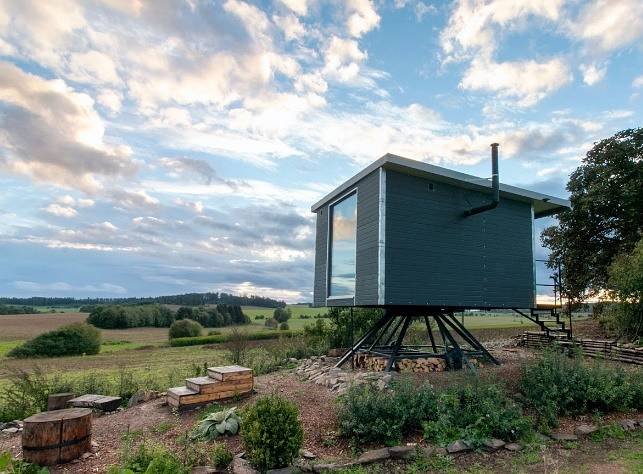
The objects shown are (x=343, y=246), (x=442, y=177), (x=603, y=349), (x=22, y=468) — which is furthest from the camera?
(x=603, y=349)

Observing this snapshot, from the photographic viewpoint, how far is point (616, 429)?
662 centimetres

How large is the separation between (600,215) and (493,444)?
16.6 meters

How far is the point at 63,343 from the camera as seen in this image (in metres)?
23.2

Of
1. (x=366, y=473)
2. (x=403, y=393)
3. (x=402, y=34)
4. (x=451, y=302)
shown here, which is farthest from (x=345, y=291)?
(x=402, y=34)

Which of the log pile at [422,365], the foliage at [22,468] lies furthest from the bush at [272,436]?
the log pile at [422,365]

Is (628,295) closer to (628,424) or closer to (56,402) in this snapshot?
(628,424)

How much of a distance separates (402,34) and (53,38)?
7429 millimetres

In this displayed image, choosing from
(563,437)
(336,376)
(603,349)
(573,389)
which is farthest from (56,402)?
(603,349)

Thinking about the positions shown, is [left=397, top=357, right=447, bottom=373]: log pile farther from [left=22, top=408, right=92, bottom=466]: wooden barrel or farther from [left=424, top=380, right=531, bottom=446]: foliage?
[left=22, top=408, right=92, bottom=466]: wooden barrel

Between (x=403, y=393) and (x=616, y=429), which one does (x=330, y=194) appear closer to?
(x=403, y=393)

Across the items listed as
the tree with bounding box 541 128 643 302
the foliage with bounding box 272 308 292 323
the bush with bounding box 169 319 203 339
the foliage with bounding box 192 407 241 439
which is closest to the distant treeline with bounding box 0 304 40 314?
the bush with bounding box 169 319 203 339

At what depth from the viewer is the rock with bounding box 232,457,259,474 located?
15.6 feet

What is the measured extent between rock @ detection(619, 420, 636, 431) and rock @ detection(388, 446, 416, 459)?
4049 millimetres

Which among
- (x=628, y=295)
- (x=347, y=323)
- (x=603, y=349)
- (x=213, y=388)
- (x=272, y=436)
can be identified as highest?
(x=628, y=295)
